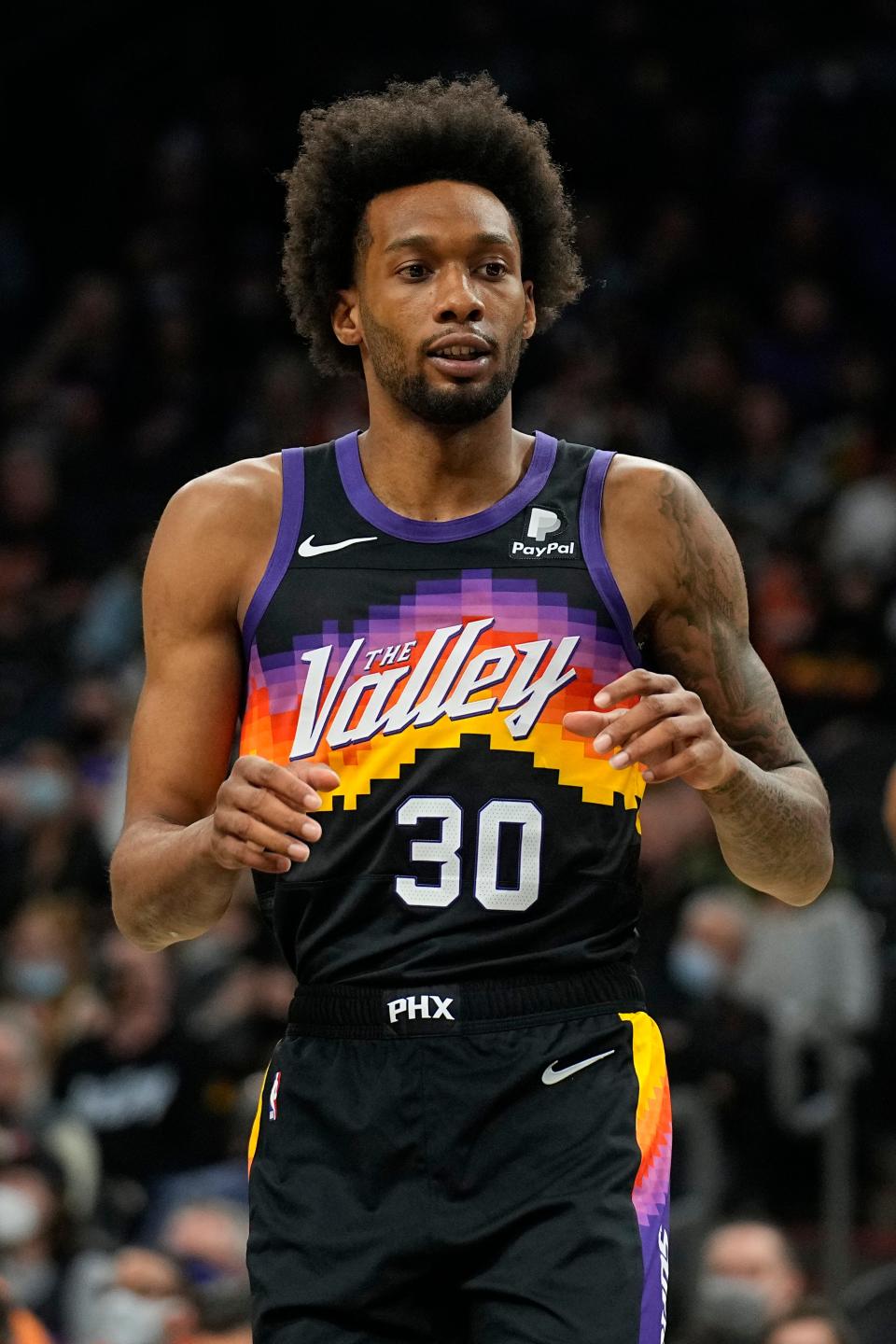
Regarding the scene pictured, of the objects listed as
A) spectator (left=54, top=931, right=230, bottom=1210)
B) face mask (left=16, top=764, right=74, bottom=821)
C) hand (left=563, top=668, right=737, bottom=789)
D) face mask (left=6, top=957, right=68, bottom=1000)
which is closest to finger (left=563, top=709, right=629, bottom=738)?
hand (left=563, top=668, right=737, bottom=789)

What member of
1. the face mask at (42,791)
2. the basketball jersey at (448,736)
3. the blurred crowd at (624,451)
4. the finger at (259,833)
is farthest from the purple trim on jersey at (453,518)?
the face mask at (42,791)

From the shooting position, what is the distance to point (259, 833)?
2889 mm

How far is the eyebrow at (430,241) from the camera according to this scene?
135 inches

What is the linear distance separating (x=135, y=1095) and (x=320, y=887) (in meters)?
4.41

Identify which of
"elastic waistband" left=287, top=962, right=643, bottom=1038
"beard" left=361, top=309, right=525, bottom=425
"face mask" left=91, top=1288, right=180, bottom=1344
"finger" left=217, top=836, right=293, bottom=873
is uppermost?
"beard" left=361, top=309, right=525, bottom=425

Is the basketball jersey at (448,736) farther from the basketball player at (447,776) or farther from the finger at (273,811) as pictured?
the finger at (273,811)

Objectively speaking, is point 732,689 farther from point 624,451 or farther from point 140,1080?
point 624,451

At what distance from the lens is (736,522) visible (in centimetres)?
941

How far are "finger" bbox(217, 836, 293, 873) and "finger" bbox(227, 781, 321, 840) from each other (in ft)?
0.14

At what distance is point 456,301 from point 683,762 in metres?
0.88

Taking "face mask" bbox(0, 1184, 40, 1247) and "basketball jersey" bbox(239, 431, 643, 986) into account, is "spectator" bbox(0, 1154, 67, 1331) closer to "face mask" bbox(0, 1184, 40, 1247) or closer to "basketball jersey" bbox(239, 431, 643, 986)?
"face mask" bbox(0, 1184, 40, 1247)

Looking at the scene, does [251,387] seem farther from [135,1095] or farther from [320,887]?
[320,887]

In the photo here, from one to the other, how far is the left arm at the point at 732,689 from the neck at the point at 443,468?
0.25 m

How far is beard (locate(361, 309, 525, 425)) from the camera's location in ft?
11.2
